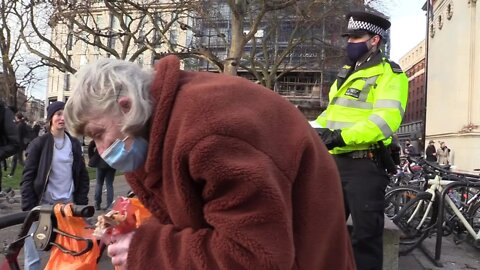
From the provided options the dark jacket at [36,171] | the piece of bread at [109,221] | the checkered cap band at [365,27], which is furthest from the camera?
the dark jacket at [36,171]

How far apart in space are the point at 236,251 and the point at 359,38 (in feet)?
7.70

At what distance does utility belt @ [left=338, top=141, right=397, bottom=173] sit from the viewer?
320 centimetres

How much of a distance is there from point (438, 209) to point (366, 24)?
315 centimetres

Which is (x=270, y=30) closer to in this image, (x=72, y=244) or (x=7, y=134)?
(x=7, y=134)

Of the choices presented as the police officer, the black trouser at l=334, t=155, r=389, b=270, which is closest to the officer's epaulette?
the police officer

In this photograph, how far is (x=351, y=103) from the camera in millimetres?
3268

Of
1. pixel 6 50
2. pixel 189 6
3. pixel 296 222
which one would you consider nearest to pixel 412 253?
pixel 296 222

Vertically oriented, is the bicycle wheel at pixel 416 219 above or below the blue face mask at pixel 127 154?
below

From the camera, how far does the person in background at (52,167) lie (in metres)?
4.46

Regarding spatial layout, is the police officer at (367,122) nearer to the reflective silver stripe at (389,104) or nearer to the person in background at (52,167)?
the reflective silver stripe at (389,104)

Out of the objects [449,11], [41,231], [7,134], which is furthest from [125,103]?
[449,11]

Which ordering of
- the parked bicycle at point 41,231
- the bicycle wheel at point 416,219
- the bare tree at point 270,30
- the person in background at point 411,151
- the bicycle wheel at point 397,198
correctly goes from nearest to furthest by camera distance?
the parked bicycle at point 41,231 → the bicycle wheel at point 416,219 → the bicycle wheel at point 397,198 → the person in background at point 411,151 → the bare tree at point 270,30

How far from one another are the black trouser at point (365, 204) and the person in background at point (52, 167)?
2567mm

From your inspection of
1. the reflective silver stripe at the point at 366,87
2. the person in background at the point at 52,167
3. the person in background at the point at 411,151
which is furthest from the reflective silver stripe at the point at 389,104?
the person in background at the point at 411,151
